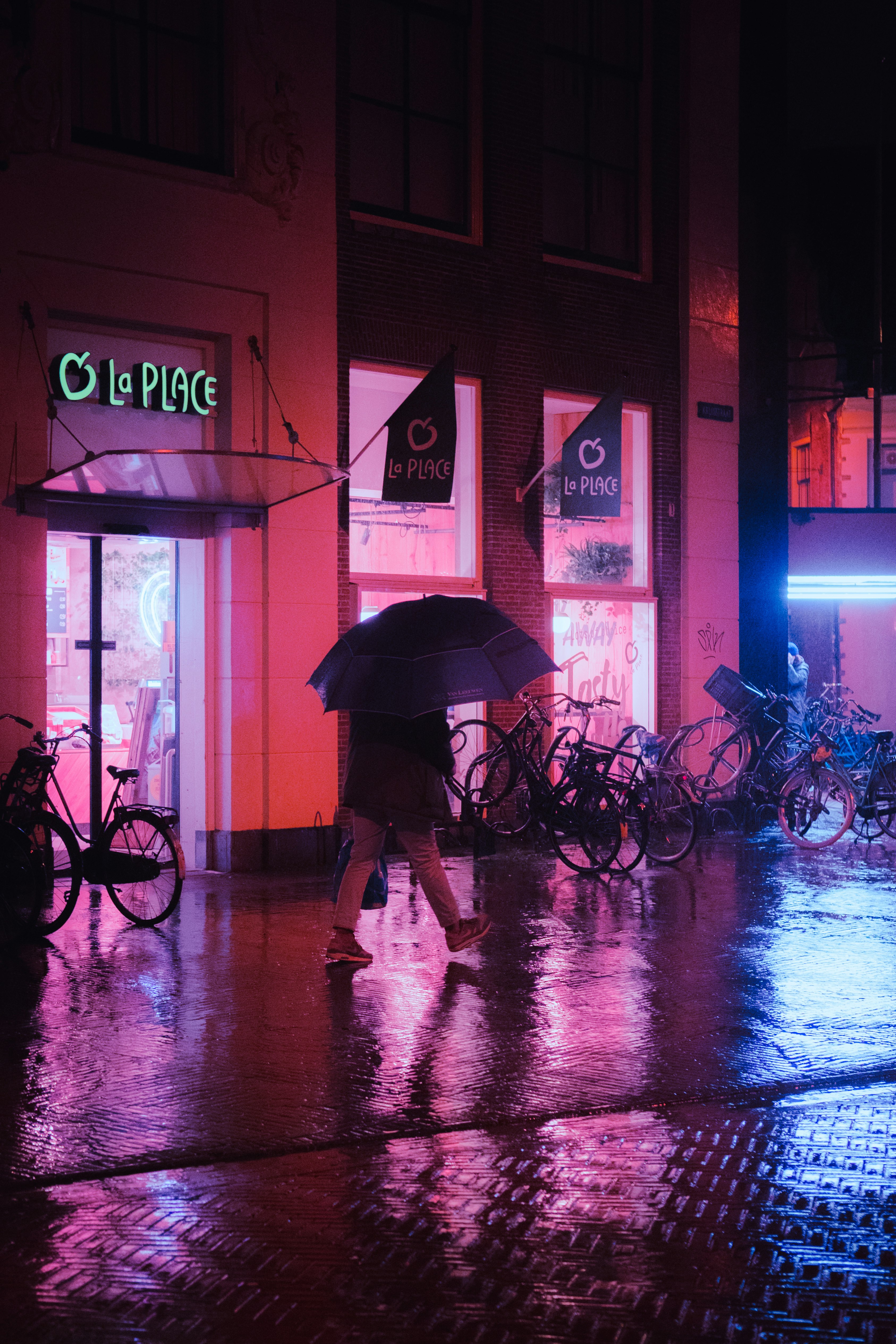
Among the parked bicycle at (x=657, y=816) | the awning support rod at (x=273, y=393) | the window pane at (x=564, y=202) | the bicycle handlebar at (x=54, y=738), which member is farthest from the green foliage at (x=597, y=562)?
the bicycle handlebar at (x=54, y=738)

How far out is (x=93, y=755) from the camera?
12227 millimetres

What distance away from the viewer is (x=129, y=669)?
491 inches

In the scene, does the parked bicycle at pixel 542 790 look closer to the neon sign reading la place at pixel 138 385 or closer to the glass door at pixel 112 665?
the glass door at pixel 112 665

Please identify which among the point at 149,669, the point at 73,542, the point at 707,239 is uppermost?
the point at 707,239

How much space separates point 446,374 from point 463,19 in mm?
4240

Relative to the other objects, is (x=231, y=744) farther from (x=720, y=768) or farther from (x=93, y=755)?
(x=720, y=768)

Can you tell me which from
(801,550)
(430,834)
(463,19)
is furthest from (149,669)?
(801,550)

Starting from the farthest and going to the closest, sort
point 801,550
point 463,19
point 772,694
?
point 801,550, point 772,694, point 463,19

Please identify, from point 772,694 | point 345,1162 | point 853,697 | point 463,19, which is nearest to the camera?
point 345,1162

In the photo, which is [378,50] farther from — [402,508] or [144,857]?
[144,857]

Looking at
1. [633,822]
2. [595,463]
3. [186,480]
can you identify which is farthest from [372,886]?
[595,463]

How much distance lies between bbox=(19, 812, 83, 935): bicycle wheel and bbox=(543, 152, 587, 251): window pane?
8.94 m

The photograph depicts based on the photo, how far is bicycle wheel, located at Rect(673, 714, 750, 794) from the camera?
1476 centimetres

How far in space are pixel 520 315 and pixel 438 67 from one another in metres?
2.63
